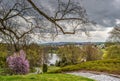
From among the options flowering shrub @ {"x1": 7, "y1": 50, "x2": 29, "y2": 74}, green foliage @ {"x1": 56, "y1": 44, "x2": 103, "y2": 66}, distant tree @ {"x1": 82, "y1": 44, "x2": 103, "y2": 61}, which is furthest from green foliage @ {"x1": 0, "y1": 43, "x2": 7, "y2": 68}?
distant tree @ {"x1": 82, "y1": 44, "x2": 103, "y2": 61}

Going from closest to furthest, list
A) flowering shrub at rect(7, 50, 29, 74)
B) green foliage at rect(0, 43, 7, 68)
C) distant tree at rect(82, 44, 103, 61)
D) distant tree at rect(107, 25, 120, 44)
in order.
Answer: green foliage at rect(0, 43, 7, 68) → flowering shrub at rect(7, 50, 29, 74) → distant tree at rect(107, 25, 120, 44) → distant tree at rect(82, 44, 103, 61)

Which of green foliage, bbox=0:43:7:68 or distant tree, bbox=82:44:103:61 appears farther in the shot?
distant tree, bbox=82:44:103:61

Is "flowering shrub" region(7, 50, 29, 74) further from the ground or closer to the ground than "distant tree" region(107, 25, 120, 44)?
closer to the ground

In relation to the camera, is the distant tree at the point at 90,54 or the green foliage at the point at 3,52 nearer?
the green foliage at the point at 3,52

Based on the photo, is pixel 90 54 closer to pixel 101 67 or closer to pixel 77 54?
pixel 77 54

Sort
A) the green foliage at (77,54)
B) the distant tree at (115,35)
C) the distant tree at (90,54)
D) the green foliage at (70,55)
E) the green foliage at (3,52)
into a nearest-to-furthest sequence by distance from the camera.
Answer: the green foliage at (3,52), the distant tree at (115,35), the distant tree at (90,54), the green foliage at (77,54), the green foliage at (70,55)

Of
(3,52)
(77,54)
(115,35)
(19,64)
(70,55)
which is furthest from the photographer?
(77,54)

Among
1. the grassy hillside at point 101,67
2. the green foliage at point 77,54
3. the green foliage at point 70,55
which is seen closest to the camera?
the grassy hillside at point 101,67

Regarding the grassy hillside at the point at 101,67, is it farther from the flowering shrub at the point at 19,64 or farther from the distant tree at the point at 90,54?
the distant tree at the point at 90,54

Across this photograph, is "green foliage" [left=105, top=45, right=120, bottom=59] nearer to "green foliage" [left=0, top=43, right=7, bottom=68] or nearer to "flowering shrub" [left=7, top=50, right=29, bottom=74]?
"green foliage" [left=0, top=43, right=7, bottom=68]

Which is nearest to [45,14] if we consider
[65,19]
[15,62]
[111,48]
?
[65,19]

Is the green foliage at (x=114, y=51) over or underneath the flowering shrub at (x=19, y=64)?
over

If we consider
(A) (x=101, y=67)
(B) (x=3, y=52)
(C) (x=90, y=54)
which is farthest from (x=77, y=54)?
(A) (x=101, y=67)

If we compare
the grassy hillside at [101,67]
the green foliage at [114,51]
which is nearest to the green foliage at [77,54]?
the green foliage at [114,51]
